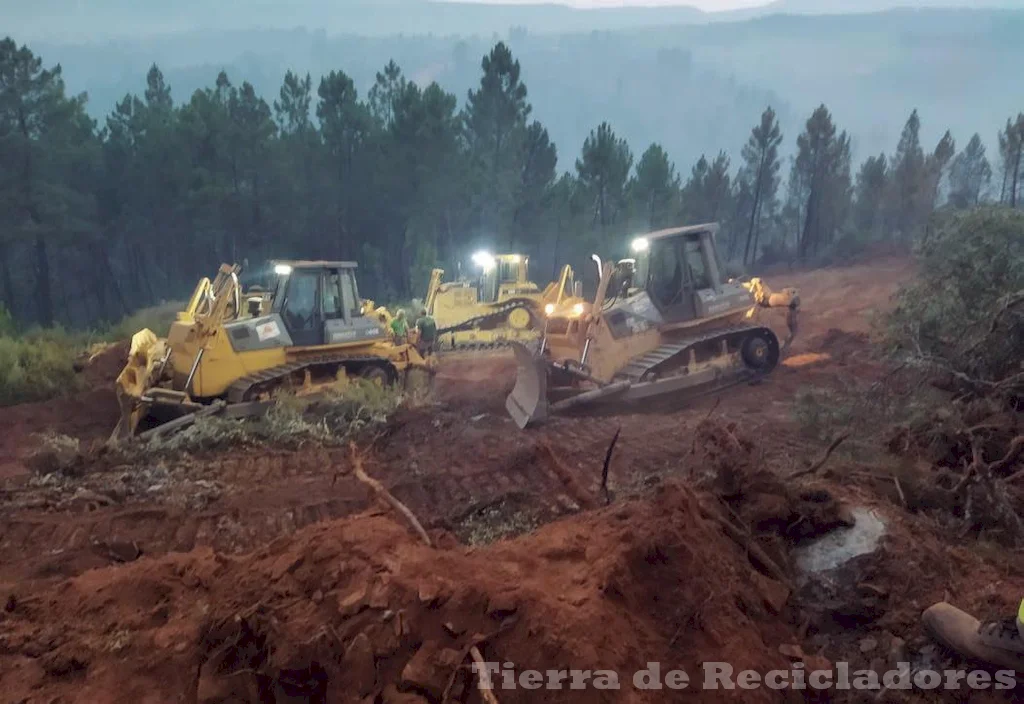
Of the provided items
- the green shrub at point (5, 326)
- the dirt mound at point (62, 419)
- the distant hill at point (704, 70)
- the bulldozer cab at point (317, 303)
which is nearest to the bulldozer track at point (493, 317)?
the bulldozer cab at point (317, 303)

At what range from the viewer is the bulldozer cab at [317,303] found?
38.0 ft

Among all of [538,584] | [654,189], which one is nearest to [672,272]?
[538,584]

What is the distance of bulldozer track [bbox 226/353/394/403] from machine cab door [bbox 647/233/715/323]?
15.1 feet

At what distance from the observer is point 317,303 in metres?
11.8

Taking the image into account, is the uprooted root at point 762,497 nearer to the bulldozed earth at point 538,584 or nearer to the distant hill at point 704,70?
the bulldozed earth at point 538,584

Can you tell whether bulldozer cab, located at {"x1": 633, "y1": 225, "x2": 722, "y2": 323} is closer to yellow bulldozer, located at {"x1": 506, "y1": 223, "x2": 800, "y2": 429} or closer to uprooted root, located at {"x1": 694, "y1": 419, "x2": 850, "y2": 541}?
yellow bulldozer, located at {"x1": 506, "y1": 223, "x2": 800, "y2": 429}

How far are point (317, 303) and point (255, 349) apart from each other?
4.36 feet

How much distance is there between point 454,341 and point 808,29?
6783 inches

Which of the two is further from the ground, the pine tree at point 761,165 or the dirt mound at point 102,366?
the pine tree at point 761,165

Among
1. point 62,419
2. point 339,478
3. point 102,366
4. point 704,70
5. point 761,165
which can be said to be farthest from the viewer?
point 704,70

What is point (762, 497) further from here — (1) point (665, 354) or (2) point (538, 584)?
(1) point (665, 354)

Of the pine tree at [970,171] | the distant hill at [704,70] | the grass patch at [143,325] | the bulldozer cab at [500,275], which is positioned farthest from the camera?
the distant hill at [704,70]

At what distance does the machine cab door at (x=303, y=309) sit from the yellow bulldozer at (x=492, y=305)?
6700 millimetres

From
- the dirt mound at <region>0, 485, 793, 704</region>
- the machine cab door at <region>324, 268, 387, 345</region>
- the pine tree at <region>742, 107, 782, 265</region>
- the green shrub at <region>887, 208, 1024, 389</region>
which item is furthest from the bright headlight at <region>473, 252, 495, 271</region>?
the pine tree at <region>742, 107, 782, 265</region>
